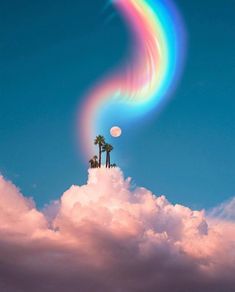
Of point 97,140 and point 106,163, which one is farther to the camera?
point 97,140

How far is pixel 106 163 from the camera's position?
115m

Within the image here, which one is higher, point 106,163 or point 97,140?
point 97,140

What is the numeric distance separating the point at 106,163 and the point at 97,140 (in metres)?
11.2

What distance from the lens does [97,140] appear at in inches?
4867
